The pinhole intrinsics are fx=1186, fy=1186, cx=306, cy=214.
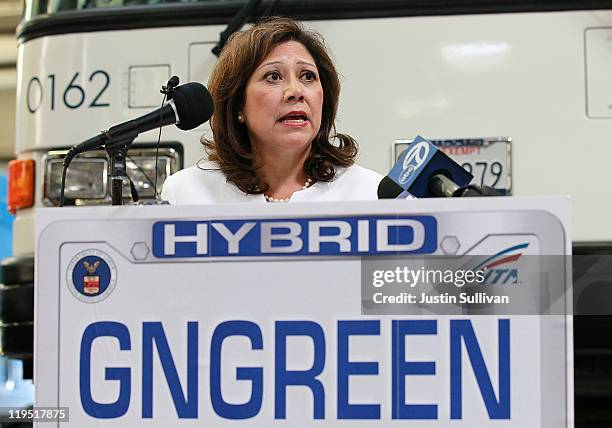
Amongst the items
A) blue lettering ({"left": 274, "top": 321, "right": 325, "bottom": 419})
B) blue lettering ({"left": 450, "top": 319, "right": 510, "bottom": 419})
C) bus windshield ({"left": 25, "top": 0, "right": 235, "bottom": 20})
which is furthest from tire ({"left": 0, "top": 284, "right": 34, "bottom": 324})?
blue lettering ({"left": 450, "top": 319, "right": 510, "bottom": 419})

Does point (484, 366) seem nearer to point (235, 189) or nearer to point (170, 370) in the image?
point (170, 370)

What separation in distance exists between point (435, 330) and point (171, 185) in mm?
1061

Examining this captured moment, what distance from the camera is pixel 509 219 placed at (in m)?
1.73

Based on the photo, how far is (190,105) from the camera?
2.09 metres

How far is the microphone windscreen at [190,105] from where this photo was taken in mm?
2086

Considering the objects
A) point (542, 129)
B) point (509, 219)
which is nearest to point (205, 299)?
point (509, 219)

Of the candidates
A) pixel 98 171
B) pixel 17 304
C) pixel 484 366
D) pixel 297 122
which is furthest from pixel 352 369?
pixel 17 304

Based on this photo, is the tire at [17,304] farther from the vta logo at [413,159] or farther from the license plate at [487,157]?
the vta logo at [413,159]

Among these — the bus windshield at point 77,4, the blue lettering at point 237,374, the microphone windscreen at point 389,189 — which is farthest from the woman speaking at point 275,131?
the blue lettering at point 237,374

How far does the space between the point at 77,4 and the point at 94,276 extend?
1955 millimetres

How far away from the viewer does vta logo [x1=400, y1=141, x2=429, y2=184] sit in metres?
1.99

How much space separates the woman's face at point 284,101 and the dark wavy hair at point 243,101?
29 millimetres

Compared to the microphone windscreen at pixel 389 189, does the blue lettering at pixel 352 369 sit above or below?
below

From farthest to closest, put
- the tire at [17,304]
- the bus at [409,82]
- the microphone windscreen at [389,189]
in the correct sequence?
the tire at [17,304] → the bus at [409,82] → the microphone windscreen at [389,189]
